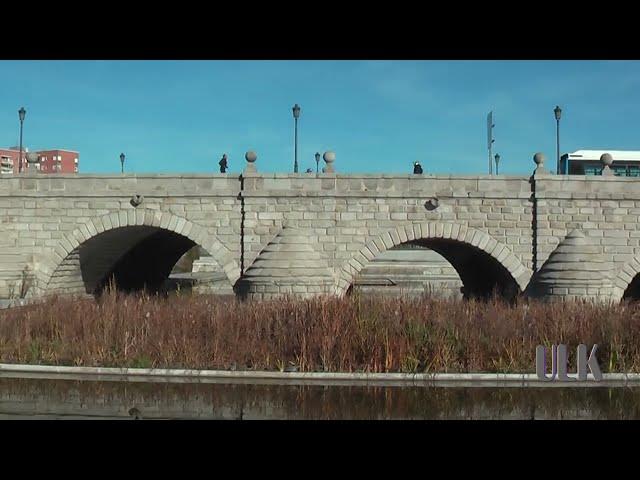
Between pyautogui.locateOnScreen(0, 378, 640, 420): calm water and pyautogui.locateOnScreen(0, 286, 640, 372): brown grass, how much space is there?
3.85ft

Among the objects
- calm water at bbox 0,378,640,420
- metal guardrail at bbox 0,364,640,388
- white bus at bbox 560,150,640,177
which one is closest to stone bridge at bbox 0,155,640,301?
white bus at bbox 560,150,640,177

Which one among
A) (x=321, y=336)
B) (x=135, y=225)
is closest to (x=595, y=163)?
(x=135, y=225)

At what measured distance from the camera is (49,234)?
67.3ft

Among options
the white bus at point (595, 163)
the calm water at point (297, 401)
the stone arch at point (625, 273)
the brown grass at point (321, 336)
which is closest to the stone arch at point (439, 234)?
the stone arch at point (625, 273)

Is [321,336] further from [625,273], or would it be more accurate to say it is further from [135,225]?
[625,273]

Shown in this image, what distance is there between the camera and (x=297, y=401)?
8.74m

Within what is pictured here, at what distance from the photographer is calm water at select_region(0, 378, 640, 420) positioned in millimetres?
8117

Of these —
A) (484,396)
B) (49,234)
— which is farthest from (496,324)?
(49,234)

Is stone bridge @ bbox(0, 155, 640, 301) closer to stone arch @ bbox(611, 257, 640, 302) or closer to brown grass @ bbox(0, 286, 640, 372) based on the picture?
stone arch @ bbox(611, 257, 640, 302)

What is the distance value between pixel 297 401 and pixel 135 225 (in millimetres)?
13052

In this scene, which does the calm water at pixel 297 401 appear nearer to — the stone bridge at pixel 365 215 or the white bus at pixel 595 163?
the stone bridge at pixel 365 215
